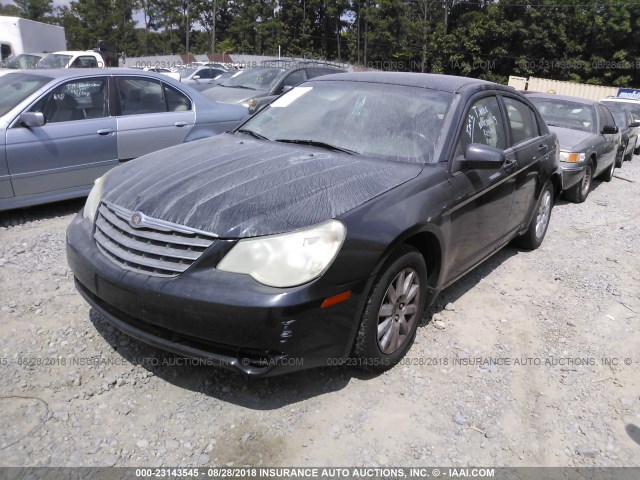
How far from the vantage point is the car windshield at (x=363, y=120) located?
344 cm

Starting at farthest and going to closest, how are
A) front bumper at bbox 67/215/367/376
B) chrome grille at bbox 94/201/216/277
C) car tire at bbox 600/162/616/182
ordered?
car tire at bbox 600/162/616/182 → chrome grille at bbox 94/201/216/277 → front bumper at bbox 67/215/367/376

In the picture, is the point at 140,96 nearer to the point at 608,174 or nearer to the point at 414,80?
the point at 414,80

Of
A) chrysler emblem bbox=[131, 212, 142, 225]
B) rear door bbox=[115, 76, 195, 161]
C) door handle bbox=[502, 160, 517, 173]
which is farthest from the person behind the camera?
rear door bbox=[115, 76, 195, 161]

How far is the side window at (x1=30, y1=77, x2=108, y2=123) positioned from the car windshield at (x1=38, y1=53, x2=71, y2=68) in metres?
11.8

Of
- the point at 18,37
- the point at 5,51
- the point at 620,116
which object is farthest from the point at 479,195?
the point at 5,51

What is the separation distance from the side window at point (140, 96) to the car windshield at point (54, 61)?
37.8 ft

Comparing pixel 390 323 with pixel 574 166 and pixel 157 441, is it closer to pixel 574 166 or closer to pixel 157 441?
pixel 157 441

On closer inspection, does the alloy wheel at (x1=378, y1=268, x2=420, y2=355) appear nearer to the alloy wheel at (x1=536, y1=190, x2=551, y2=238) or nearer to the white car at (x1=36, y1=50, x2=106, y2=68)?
the alloy wheel at (x1=536, y1=190, x2=551, y2=238)

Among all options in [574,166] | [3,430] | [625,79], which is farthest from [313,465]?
[625,79]

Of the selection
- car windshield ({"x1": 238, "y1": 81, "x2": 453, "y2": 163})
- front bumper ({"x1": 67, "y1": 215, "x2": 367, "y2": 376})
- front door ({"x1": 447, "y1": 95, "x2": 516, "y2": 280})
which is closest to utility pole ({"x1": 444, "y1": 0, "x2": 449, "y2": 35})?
front door ({"x1": 447, "y1": 95, "x2": 516, "y2": 280})

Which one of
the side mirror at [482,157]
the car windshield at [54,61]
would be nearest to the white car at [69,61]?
the car windshield at [54,61]

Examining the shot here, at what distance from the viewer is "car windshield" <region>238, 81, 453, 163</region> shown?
11.3ft

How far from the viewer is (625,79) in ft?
138

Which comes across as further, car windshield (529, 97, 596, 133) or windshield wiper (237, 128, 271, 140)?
car windshield (529, 97, 596, 133)
